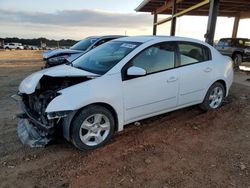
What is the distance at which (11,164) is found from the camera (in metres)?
3.63

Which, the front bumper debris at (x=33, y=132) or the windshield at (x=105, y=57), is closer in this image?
the front bumper debris at (x=33, y=132)

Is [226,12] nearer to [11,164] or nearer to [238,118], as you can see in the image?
[238,118]

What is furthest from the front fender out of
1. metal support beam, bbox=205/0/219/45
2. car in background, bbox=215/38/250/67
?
car in background, bbox=215/38/250/67

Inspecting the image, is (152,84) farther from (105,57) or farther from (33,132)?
(33,132)

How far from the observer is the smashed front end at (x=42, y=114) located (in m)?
3.80

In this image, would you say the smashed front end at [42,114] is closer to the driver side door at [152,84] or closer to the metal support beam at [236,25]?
the driver side door at [152,84]

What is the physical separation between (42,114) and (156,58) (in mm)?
2158

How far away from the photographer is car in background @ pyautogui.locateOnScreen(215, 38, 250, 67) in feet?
50.0

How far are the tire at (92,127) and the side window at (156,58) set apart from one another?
1022mm

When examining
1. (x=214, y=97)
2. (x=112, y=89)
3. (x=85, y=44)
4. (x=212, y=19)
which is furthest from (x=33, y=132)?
(x=212, y=19)

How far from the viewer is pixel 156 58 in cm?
465

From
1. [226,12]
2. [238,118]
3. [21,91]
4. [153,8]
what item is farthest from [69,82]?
[226,12]

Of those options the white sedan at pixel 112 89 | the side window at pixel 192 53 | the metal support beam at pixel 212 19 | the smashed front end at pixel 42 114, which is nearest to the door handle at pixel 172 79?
the white sedan at pixel 112 89

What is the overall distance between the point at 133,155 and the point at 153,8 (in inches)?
791
